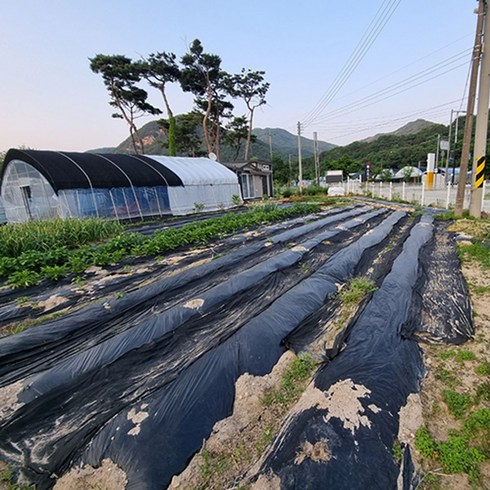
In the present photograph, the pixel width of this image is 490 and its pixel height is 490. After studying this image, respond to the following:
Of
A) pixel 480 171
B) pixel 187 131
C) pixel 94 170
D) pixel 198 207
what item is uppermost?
pixel 187 131

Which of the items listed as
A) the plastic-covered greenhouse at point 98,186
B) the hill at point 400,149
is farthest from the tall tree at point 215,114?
the hill at point 400,149

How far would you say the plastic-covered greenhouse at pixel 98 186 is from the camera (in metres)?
8.41

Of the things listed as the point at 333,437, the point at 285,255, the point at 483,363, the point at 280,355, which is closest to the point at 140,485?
the point at 333,437

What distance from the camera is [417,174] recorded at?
38406 millimetres

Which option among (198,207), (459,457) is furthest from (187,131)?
(459,457)

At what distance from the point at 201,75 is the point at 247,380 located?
24984mm

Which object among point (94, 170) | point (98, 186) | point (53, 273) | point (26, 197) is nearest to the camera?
point (53, 273)

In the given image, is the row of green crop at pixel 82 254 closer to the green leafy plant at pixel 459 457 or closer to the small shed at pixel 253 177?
the green leafy plant at pixel 459 457

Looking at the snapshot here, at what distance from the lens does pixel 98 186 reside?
9.07 m

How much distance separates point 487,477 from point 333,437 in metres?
0.68

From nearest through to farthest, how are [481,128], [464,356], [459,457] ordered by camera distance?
[459,457] → [464,356] → [481,128]

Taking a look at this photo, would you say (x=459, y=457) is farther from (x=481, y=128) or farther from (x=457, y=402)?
(x=481, y=128)

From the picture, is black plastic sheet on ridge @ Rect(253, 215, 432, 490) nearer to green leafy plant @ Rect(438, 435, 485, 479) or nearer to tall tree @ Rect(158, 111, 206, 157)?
green leafy plant @ Rect(438, 435, 485, 479)

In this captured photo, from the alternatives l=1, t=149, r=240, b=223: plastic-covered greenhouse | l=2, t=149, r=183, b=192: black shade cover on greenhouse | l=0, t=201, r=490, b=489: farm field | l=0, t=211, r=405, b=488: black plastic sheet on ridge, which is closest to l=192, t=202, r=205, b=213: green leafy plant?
l=1, t=149, r=240, b=223: plastic-covered greenhouse
